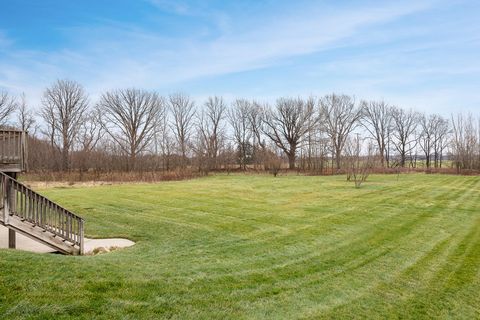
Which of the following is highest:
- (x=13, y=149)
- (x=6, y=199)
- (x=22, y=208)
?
(x=13, y=149)

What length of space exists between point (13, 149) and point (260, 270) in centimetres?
650

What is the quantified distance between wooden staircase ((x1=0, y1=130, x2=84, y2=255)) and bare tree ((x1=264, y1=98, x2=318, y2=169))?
148 ft

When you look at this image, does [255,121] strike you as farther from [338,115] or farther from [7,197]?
[7,197]

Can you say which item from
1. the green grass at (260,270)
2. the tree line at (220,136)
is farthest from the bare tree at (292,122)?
the green grass at (260,270)

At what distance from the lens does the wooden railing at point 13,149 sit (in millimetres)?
7949

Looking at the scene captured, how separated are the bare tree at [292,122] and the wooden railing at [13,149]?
45274 mm

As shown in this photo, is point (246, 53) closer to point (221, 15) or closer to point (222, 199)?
point (221, 15)

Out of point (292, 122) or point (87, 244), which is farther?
point (292, 122)

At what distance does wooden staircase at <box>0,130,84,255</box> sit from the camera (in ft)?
24.2

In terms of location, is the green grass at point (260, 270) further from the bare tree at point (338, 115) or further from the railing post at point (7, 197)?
the bare tree at point (338, 115)

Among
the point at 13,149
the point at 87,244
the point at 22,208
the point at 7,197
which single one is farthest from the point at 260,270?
the point at 13,149

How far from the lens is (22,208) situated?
26.4 feet

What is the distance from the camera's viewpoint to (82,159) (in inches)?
1604

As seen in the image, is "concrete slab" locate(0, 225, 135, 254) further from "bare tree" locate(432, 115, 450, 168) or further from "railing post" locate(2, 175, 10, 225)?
"bare tree" locate(432, 115, 450, 168)
